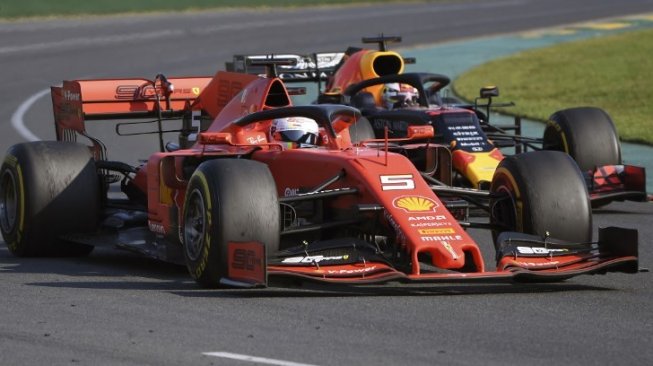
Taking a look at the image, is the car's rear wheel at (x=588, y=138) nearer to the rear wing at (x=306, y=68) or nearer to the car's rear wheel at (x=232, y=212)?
the rear wing at (x=306, y=68)

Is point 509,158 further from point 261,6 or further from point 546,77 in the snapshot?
point 261,6

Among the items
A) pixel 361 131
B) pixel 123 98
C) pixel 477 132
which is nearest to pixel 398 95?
pixel 477 132

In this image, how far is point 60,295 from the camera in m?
9.09

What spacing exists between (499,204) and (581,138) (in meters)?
4.57

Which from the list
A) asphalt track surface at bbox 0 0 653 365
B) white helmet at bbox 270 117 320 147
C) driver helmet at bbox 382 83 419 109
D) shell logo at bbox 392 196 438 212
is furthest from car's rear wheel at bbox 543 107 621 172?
shell logo at bbox 392 196 438 212

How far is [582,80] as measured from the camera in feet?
92.1

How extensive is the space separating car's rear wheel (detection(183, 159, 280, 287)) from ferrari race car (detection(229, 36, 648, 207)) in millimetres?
4884

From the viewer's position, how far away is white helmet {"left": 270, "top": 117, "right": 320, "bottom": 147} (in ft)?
35.6

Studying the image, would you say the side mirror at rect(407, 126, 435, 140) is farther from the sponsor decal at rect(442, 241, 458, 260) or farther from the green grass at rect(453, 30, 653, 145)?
the green grass at rect(453, 30, 653, 145)

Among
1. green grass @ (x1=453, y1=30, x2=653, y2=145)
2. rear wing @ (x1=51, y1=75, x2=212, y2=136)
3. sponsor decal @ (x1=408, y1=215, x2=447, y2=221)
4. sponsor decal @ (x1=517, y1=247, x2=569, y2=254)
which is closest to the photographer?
sponsor decal @ (x1=408, y1=215, x2=447, y2=221)

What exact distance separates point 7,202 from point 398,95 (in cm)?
629

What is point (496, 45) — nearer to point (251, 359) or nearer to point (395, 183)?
point (395, 183)

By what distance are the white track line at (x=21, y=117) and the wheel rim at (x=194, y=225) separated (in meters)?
11.6

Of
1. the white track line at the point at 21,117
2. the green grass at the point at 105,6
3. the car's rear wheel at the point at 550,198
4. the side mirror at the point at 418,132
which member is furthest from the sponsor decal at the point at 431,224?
the green grass at the point at 105,6
